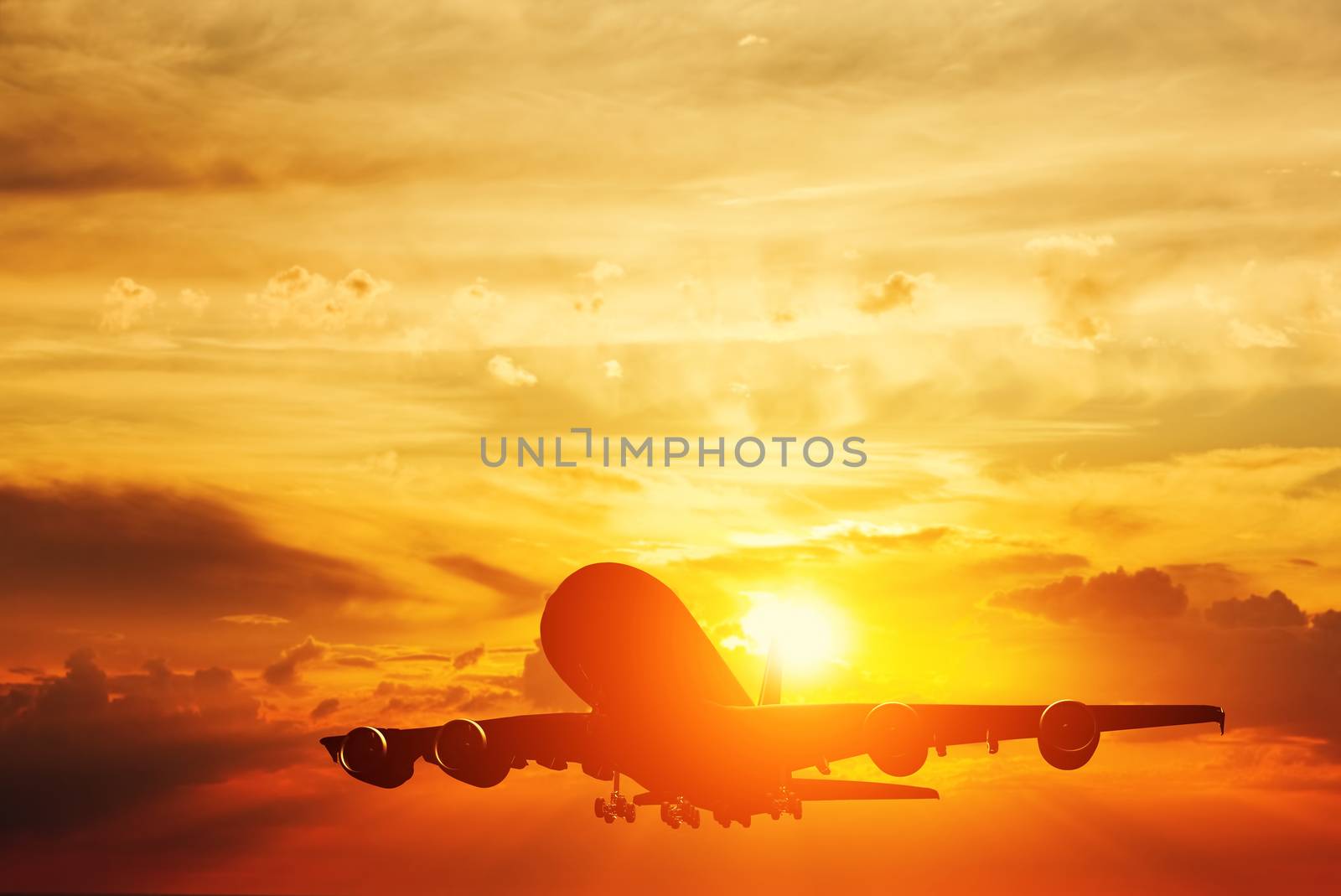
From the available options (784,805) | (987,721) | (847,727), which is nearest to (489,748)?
(784,805)

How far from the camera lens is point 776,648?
325 ft

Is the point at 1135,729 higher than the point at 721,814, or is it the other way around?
the point at 1135,729

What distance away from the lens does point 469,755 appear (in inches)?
3150

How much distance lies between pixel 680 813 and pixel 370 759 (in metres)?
19.7

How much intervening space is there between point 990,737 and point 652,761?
18.7 meters

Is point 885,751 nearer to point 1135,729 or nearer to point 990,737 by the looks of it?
point 990,737

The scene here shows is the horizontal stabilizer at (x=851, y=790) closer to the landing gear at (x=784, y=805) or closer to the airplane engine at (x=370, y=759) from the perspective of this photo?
the landing gear at (x=784, y=805)

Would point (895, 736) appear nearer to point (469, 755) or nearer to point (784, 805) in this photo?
point (784, 805)

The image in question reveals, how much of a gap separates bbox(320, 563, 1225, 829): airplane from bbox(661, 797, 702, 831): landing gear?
7cm

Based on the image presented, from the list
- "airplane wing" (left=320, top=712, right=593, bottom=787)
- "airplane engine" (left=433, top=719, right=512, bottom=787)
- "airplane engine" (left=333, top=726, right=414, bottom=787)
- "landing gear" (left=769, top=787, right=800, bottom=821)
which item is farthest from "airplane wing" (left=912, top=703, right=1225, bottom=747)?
"airplane engine" (left=333, top=726, right=414, bottom=787)

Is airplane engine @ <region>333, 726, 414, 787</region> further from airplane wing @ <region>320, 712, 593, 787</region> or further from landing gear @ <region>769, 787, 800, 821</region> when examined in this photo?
landing gear @ <region>769, 787, 800, 821</region>

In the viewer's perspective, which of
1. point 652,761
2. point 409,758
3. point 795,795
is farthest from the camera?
point 409,758

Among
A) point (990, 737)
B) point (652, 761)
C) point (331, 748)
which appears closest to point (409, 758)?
point (331, 748)

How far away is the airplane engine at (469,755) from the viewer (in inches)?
3137
